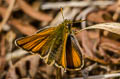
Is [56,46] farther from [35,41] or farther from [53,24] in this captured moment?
[53,24]

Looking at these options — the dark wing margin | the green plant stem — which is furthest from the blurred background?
the dark wing margin

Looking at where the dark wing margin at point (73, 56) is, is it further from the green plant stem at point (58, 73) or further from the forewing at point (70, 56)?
Answer: the green plant stem at point (58, 73)

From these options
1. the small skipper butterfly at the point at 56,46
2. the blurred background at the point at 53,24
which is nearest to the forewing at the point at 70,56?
the small skipper butterfly at the point at 56,46

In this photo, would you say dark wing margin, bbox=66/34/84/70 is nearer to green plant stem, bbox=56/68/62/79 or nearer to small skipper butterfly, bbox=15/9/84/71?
small skipper butterfly, bbox=15/9/84/71

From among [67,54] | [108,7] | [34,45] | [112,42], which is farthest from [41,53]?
[108,7]

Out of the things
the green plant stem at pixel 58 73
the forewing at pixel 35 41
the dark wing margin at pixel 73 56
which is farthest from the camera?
Result: the green plant stem at pixel 58 73

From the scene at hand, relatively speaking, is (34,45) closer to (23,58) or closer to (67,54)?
(67,54)

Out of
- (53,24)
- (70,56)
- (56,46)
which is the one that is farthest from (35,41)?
Result: (53,24)

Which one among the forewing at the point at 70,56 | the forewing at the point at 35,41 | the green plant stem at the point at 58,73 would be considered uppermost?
the forewing at the point at 35,41
